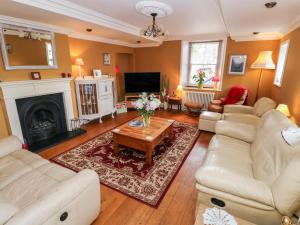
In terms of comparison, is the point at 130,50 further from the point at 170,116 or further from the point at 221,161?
the point at 221,161

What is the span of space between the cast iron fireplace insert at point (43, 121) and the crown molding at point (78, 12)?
1.71 m

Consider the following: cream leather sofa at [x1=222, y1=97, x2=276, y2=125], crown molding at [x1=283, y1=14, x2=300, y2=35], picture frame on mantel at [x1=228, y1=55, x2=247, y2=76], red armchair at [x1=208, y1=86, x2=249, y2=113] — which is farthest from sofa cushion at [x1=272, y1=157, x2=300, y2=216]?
picture frame on mantel at [x1=228, y1=55, x2=247, y2=76]

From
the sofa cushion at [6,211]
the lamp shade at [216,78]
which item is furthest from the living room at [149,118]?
the lamp shade at [216,78]

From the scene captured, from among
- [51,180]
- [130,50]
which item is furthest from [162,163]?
[130,50]

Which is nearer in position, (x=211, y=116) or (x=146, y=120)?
(x=146, y=120)

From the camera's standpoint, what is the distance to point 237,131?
8.55 ft

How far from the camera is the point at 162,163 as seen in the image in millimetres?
2738

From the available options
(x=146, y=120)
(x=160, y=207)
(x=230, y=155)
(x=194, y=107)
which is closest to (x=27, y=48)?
(x=146, y=120)

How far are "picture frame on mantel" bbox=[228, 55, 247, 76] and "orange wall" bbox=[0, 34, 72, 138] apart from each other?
4350 millimetres

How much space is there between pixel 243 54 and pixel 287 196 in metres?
4.45

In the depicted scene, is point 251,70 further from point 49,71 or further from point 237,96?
point 49,71

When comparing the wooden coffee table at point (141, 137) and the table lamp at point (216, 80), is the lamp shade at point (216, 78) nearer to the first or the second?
the table lamp at point (216, 80)

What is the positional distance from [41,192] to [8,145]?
1.05 metres

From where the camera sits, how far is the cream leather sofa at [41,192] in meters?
1.13
